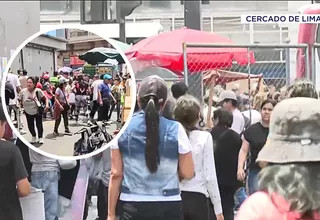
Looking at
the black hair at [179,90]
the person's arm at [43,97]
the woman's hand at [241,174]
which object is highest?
the person's arm at [43,97]

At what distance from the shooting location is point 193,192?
4.24m

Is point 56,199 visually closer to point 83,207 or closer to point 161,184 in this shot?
point 83,207

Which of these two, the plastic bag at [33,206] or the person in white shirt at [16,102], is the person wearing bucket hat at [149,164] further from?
the person in white shirt at [16,102]

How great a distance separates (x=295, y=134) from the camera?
2.05 m

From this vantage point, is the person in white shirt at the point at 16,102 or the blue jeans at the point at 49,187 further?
the blue jeans at the point at 49,187

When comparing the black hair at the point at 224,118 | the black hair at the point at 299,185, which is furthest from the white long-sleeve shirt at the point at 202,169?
the black hair at the point at 299,185

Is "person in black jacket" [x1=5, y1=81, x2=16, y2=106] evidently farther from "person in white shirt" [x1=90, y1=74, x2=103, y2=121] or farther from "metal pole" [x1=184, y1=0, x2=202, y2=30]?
"metal pole" [x1=184, y1=0, x2=202, y2=30]

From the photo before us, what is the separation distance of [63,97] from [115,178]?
57 cm

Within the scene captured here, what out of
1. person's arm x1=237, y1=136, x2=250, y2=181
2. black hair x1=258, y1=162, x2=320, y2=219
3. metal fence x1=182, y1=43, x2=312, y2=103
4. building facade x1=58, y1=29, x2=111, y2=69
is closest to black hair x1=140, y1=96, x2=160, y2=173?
building facade x1=58, y1=29, x2=111, y2=69

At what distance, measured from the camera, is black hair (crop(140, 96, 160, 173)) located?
3.51 metres

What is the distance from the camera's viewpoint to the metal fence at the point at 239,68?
19.3 feet

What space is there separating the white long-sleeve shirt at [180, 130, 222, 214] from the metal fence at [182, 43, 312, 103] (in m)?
1.41

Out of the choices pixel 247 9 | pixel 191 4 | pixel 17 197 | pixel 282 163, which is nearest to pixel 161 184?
pixel 17 197

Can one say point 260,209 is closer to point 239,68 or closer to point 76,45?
point 76,45
